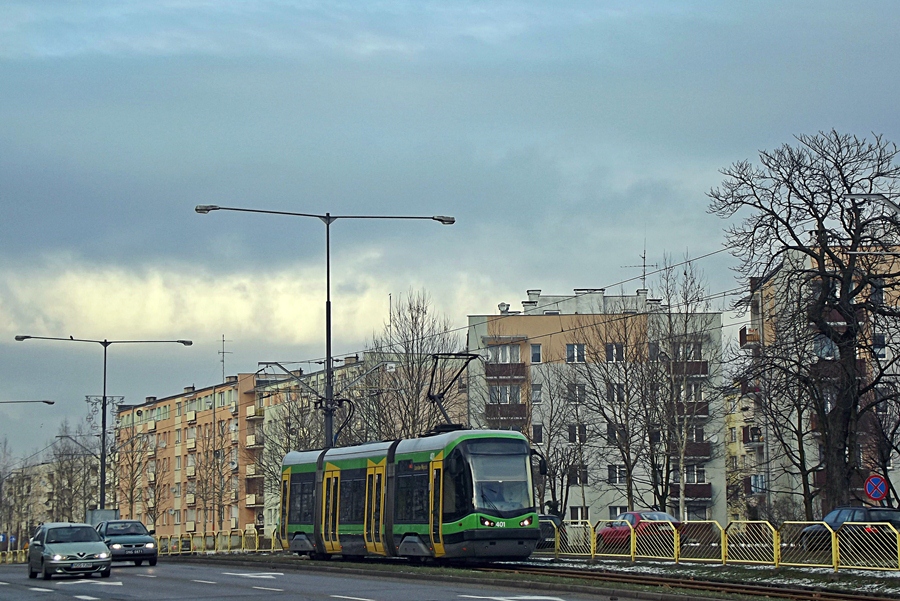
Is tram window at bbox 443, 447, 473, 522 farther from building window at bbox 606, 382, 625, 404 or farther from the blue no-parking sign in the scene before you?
building window at bbox 606, 382, 625, 404

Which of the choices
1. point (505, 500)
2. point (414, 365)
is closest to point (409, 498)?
point (505, 500)

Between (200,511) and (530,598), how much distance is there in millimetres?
104947

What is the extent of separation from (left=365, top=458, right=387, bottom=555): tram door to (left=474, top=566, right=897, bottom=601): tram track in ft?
15.9

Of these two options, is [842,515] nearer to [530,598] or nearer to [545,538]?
[545,538]

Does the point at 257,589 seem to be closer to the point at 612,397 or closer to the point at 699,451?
the point at 612,397

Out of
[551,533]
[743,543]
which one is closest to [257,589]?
[743,543]

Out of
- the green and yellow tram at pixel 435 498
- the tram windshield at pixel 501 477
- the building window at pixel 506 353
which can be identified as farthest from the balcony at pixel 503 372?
the tram windshield at pixel 501 477

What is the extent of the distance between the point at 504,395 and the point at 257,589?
5053cm

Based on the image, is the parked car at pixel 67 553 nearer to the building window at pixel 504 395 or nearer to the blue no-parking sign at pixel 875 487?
the blue no-parking sign at pixel 875 487

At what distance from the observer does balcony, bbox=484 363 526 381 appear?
72625 millimetres

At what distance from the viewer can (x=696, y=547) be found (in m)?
28.8

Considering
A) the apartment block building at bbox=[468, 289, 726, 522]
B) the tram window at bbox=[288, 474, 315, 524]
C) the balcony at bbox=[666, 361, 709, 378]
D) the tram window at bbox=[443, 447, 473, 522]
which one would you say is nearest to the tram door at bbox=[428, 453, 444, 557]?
the tram window at bbox=[443, 447, 473, 522]

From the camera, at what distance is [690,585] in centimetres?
2300

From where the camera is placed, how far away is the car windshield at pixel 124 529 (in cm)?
4138
